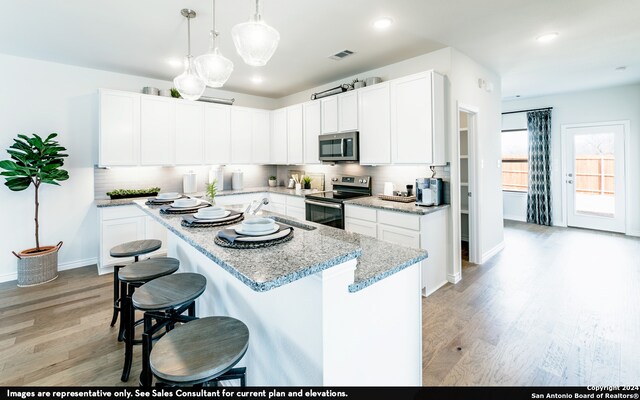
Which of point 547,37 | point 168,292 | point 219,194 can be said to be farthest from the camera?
point 219,194

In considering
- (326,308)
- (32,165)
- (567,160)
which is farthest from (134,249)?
(567,160)

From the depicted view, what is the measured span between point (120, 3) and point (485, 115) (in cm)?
452

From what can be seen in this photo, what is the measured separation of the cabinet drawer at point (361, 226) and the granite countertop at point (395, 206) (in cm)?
21

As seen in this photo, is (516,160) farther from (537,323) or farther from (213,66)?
(213,66)

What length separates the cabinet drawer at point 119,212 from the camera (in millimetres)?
3898

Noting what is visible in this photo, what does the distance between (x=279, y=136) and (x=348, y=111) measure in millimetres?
1752

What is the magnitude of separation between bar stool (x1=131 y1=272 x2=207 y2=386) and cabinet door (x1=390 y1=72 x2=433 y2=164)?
2.67 meters

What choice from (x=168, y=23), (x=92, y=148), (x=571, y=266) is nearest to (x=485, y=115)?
(x=571, y=266)

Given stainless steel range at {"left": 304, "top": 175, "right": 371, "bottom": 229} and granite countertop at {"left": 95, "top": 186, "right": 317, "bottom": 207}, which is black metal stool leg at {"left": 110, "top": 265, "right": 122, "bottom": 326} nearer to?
granite countertop at {"left": 95, "top": 186, "right": 317, "bottom": 207}

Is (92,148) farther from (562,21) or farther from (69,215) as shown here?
(562,21)

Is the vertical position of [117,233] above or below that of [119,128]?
below

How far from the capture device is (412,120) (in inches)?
139

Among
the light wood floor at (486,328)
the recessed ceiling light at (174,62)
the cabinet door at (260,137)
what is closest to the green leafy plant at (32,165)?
the light wood floor at (486,328)

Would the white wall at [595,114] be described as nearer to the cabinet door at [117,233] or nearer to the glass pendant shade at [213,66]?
the glass pendant shade at [213,66]
